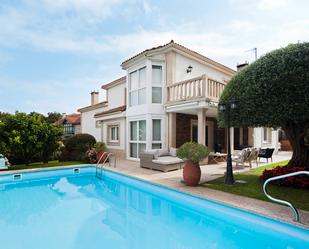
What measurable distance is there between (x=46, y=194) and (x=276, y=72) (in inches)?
428

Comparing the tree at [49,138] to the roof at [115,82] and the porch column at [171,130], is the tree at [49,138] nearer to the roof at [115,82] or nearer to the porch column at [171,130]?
the roof at [115,82]

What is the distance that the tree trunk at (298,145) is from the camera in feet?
31.1

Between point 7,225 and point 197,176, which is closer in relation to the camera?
point 7,225

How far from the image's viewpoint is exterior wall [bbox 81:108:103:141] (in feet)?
78.8

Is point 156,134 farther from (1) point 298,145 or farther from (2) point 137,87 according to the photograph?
(1) point 298,145

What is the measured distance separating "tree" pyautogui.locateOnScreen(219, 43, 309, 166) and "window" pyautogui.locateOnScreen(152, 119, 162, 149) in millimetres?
6517

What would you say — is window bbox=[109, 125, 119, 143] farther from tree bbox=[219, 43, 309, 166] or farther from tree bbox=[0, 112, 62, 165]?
tree bbox=[219, 43, 309, 166]

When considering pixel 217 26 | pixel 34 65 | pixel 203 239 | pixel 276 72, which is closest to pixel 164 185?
pixel 203 239

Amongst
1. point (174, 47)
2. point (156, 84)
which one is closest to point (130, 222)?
point (156, 84)

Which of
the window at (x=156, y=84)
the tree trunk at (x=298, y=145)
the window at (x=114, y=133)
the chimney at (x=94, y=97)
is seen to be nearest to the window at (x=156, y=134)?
the window at (x=156, y=84)

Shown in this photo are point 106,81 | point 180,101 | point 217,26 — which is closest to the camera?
point 217,26

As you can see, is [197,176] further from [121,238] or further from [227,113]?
[121,238]

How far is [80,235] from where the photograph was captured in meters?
5.61

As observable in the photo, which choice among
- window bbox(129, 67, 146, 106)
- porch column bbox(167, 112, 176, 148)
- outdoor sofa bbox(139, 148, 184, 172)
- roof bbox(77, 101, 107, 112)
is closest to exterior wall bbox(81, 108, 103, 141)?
roof bbox(77, 101, 107, 112)
